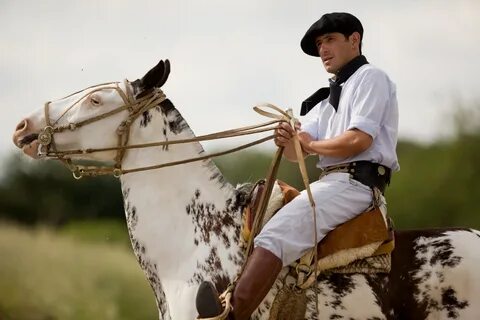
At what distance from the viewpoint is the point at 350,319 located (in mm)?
7070

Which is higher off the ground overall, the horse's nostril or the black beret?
the black beret

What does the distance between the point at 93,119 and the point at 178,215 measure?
0.91m

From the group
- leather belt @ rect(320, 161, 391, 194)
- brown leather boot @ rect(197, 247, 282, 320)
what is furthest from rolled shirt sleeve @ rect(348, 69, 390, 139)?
brown leather boot @ rect(197, 247, 282, 320)

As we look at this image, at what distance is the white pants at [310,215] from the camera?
7004 millimetres

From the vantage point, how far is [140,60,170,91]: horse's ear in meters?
7.65

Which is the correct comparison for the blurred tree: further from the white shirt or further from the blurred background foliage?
the white shirt

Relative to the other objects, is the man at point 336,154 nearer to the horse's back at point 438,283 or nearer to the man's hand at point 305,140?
the man's hand at point 305,140

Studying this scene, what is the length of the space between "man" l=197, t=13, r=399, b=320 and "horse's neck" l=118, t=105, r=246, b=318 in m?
0.32

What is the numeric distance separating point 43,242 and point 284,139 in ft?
32.6

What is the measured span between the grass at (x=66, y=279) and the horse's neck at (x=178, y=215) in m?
8.91

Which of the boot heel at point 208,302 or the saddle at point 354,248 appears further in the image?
the saddle at point 354,248

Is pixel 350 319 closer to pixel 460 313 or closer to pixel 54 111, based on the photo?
pixel 460 313

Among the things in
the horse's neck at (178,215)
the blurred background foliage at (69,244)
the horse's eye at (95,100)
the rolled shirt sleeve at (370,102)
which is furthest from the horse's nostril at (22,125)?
the blurred background foliage at (69,244)

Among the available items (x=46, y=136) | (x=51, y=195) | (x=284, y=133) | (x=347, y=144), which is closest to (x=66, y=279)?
(x=51, y=195)
